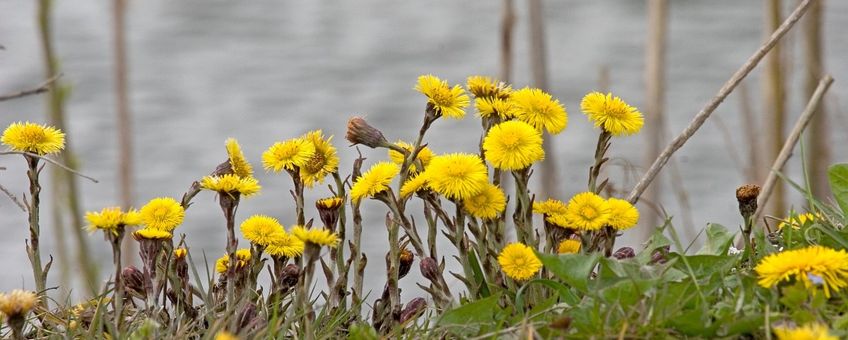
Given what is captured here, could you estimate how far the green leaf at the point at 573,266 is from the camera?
1.64 meters

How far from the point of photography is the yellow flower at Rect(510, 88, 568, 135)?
181 cm

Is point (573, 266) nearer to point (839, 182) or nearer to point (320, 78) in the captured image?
point (839, 182)

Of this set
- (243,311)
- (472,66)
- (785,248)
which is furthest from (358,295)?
(472,66)

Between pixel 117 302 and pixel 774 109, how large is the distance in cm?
304

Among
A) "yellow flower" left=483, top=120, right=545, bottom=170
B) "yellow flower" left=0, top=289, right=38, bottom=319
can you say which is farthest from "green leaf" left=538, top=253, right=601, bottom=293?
"yellow flower" left=0, top=289, right=38, bottom=319

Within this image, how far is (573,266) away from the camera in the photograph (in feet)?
5.43

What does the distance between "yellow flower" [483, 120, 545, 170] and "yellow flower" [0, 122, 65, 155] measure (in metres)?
0.73

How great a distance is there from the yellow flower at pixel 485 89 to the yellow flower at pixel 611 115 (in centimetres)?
14

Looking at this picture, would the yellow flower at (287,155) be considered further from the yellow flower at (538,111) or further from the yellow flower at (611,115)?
the yellow flower at (611,115)

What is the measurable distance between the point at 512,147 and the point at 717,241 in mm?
421

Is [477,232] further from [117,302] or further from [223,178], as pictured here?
[117,302]

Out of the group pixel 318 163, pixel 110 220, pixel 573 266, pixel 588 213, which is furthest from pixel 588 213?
pixel 110 220

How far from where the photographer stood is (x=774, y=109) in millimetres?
4062

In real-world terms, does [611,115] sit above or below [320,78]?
below
